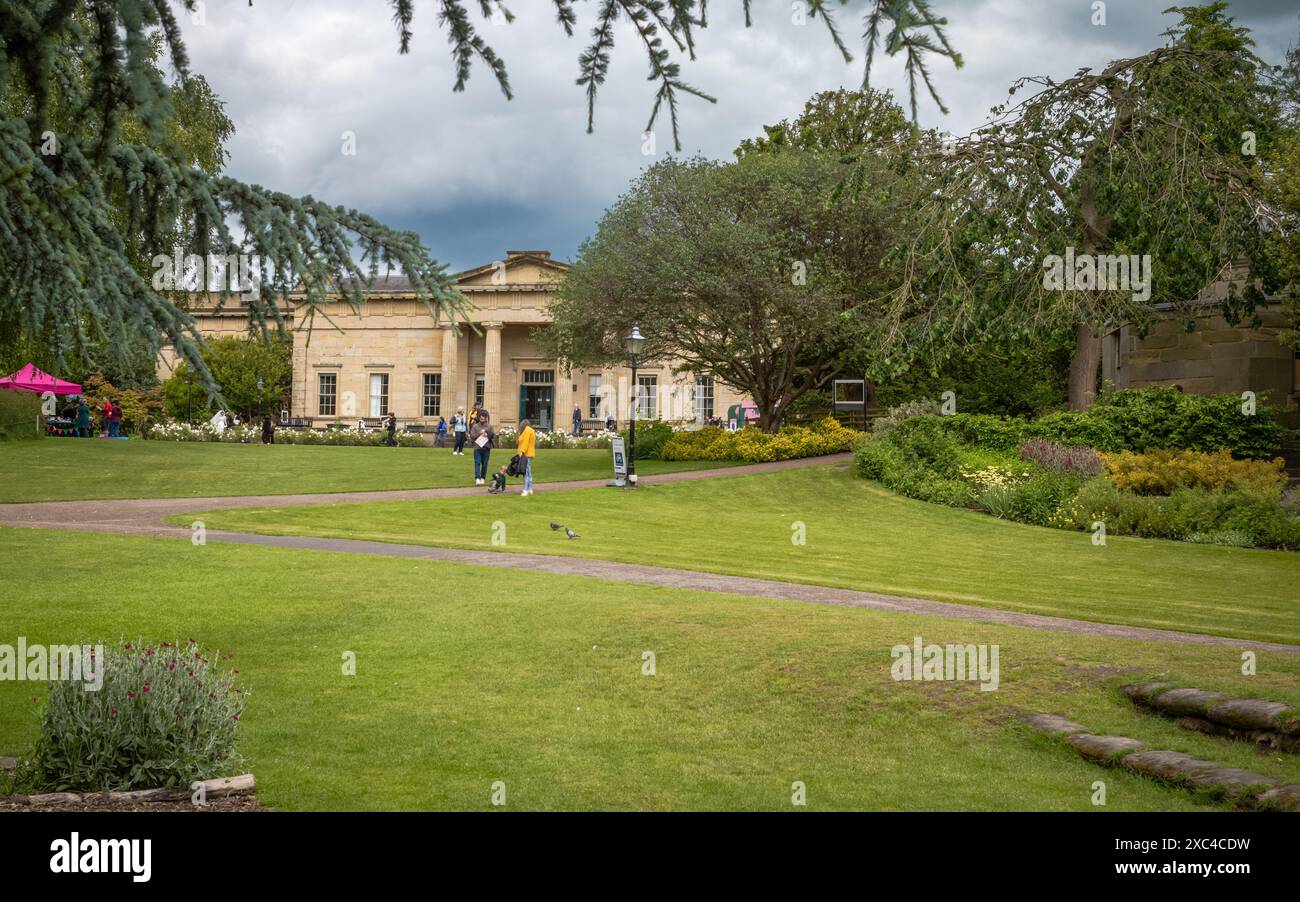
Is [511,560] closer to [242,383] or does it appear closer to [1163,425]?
[1163,425]

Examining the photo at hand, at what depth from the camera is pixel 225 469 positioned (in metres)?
33.0

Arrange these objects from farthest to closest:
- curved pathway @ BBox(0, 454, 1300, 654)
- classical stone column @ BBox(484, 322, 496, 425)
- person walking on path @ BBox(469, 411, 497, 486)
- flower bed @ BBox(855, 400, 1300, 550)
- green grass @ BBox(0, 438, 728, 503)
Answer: classical stone column @ BBox(484, 322, 496, 425) < person walking on path @ BBox(469, 411, 497, 486) < green grass @ BBox(0, 438, 728, 503) < flower bed @ BBox(855, 400, 1300, 550) < curved pathway @ BBox(0, 454, 1300, 654)

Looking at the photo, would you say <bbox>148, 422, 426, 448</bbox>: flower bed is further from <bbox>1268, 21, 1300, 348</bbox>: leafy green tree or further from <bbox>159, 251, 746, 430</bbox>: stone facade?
<bbox>1268, 21, 1300, 348</bbox>: leafy green tree

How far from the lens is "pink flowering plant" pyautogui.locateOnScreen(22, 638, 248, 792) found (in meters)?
6.67

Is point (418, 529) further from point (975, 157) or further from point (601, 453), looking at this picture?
point (601, 453)

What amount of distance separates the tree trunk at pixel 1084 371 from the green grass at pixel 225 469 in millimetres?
11110

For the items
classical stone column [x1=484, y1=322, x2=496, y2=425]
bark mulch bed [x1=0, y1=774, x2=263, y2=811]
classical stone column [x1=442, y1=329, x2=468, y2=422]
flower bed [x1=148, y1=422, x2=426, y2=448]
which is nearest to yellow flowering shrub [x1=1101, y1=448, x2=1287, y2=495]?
bark mulch bed [x1=0, y1=774, x2=263, y2=811]

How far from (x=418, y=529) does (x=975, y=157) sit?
17312 mm

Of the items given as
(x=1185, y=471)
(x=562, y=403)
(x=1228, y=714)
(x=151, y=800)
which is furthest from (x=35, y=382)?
(x=1228, y=714)

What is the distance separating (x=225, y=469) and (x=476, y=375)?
3109 cm

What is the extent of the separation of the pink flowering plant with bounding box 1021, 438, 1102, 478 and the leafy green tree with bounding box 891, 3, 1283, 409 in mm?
2904
